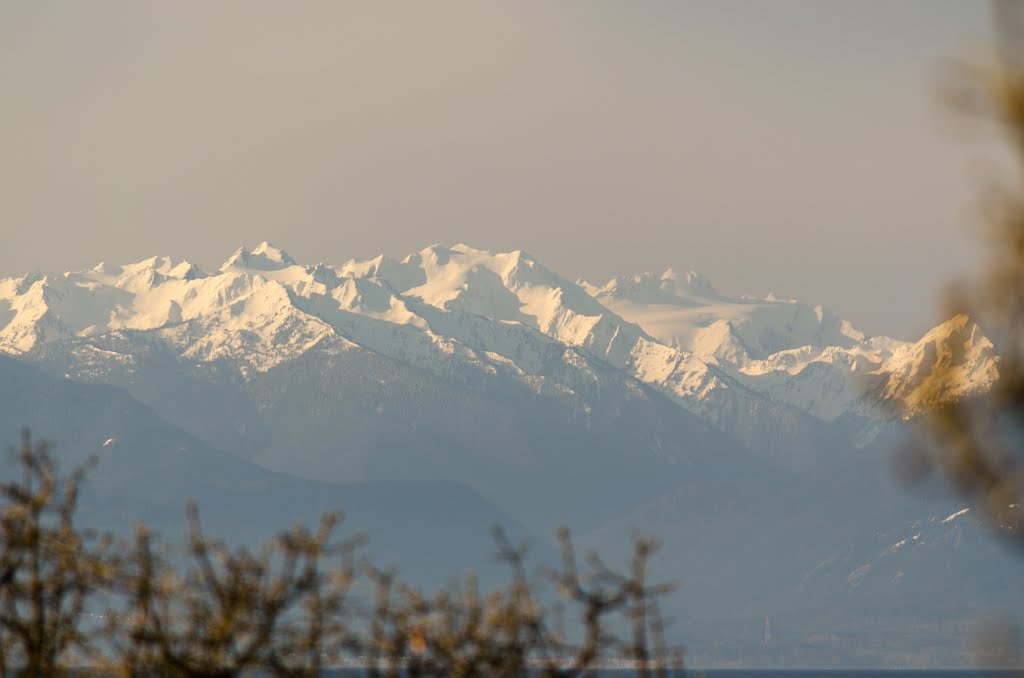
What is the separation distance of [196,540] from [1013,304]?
12.2 m

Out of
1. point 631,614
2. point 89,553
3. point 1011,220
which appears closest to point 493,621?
point 631,614

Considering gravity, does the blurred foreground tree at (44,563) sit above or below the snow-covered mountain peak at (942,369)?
above

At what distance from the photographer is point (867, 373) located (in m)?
16.9

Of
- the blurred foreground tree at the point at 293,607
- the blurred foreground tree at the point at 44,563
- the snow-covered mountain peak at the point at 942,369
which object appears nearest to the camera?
the snow-covered mountain peak at the point at 942,369

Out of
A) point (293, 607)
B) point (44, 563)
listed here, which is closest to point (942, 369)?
point (293, 607)

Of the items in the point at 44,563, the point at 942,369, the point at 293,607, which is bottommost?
the point at 942,369

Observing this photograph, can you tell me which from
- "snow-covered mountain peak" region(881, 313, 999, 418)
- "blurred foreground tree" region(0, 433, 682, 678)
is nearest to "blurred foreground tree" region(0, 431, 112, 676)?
"blurred foreground tree" region(0, 433, 682, 678)

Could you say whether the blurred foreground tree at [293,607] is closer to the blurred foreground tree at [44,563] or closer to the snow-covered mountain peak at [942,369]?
the blurred foreground tree at [44,563]

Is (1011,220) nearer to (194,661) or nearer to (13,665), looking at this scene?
(194,661)

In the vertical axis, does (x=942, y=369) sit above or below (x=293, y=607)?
below

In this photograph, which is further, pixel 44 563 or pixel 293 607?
pixel 44 563

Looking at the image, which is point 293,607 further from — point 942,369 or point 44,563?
point 942,369

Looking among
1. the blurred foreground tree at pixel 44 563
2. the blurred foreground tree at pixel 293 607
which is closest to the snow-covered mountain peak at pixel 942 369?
the blurred foreground tree at pixel 293 607

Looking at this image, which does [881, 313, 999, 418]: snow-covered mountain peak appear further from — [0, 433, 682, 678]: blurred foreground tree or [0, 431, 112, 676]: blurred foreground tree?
[0, 431, 112, 676]: blurred foreground tree
